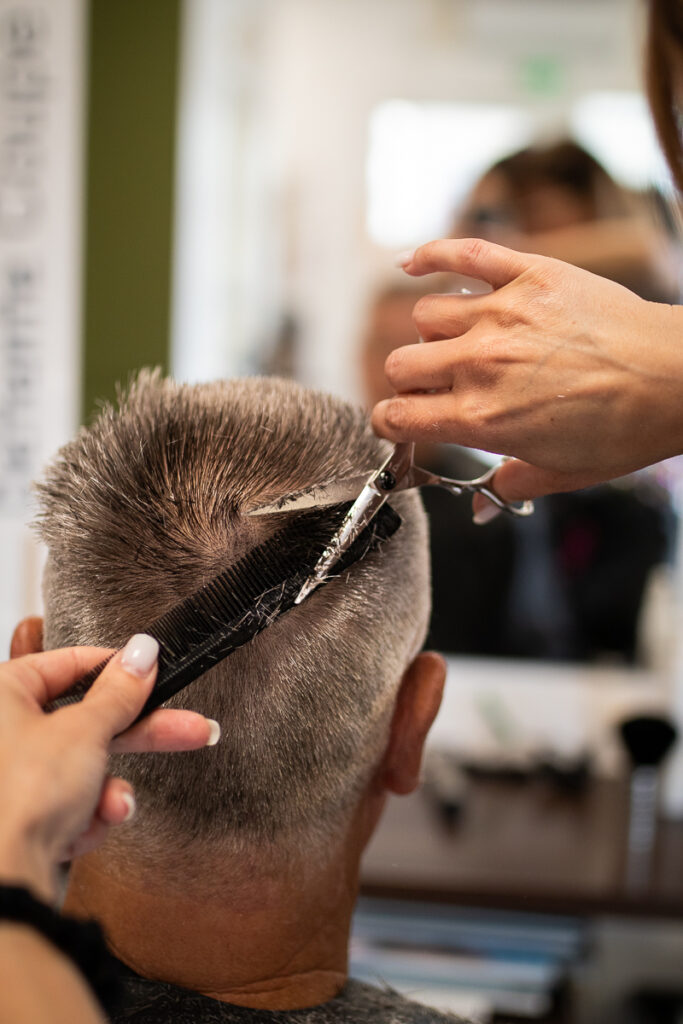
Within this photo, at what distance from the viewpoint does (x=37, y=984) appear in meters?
0.48

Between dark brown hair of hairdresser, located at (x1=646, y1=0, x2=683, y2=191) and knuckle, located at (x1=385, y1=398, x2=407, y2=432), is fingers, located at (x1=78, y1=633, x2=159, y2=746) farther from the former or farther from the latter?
dark brown hair of hairdresser, located at (x1=646, y1=0, x2=683, y2=191)

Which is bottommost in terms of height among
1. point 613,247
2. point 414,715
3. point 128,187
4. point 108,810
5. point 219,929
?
point 219,929

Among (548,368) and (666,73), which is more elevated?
(666,73)

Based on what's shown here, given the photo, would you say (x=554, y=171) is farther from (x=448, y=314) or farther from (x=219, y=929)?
(x=219, y=929)

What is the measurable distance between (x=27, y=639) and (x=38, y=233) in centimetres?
230

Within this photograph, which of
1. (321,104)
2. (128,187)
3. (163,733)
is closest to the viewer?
(163,733)

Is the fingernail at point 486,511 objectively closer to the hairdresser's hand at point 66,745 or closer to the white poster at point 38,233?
the hairdresser's hand at point 66,745

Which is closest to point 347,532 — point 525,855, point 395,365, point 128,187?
point 395,365

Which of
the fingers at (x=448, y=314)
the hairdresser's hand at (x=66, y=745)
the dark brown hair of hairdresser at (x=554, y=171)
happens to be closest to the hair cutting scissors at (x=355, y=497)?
the fingers at (x=448, y=314)

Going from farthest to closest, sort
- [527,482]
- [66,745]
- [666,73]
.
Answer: [666,73], [527,482], [66,745]

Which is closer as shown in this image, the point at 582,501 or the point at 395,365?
the point at 395,365

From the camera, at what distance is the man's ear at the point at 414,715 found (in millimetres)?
1079

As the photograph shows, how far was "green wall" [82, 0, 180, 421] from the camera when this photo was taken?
2963mm

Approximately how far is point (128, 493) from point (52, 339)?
7.63 feet
